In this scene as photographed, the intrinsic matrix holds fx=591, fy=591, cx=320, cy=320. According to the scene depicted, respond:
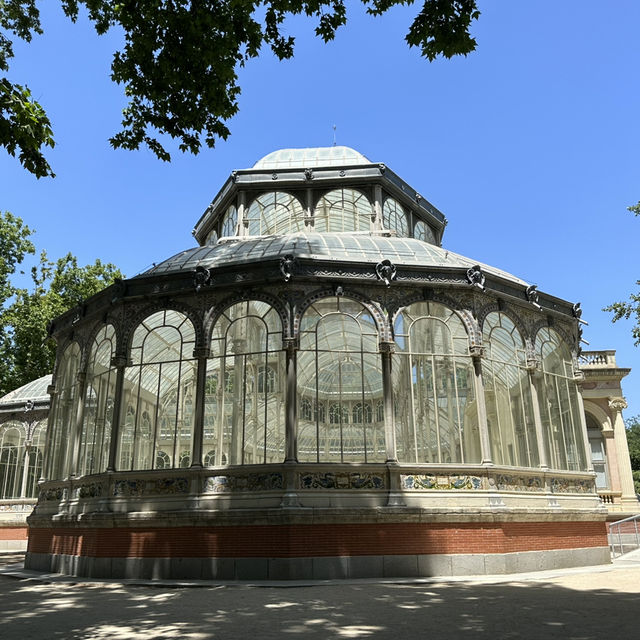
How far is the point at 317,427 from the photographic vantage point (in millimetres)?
13672

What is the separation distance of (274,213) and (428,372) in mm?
9609

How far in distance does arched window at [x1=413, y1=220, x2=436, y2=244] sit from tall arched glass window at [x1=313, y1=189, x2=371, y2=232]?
2.79m

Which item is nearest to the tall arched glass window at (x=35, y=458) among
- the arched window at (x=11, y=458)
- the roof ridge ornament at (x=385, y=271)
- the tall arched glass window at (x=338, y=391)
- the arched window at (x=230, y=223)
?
the arched window at (x=11, y=458)

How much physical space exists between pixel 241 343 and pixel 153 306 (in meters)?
2.73

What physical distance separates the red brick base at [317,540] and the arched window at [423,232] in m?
12.8

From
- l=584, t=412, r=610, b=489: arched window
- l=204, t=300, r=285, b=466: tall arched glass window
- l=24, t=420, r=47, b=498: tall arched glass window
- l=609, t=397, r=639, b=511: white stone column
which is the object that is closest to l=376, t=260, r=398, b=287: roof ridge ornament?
l=204, t=300, r=285, b=466: tall arched glass window

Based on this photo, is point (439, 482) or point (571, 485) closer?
point (439, 482)

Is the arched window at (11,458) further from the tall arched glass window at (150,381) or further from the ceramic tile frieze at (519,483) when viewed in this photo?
the ceramic tile frieze at (519,483)

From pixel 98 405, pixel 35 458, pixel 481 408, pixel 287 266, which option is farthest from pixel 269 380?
pixel 35 458

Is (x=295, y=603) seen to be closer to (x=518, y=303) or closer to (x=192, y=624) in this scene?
(x=192, y=624)

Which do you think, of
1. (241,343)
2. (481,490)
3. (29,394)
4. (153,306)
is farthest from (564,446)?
(29,394)

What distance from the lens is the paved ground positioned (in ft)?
24.0

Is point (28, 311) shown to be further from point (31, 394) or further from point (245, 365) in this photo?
point (245, 365)

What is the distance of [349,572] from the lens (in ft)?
42.9
